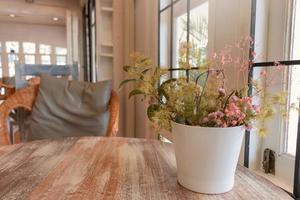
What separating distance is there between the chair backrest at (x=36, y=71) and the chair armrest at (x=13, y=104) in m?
0.57

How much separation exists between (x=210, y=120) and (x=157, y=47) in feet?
4.39

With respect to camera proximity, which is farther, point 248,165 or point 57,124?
point 57,124

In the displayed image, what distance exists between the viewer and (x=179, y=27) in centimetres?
166

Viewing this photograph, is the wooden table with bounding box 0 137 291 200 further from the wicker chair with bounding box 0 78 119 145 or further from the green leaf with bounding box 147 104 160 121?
the wicker chair with bounding box 0 78 119 145

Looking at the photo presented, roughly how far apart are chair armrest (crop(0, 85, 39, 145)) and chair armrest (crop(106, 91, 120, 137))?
51 centimetres

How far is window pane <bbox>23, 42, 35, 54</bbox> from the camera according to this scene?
5869mm

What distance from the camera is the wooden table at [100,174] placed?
0.62 m

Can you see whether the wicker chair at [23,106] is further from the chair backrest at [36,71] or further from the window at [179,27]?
the chair backrest at [36,71]

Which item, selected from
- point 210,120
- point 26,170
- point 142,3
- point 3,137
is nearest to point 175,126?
point 210,120

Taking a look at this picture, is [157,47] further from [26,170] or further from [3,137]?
[26,170]

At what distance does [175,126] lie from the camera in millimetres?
624

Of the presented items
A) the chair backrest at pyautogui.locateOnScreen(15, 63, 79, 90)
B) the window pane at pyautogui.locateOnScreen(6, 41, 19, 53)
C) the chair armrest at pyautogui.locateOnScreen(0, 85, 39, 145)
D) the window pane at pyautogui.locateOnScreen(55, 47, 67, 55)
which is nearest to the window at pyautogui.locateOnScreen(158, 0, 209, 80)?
the chair armrest at pyautogui.locateOnScreen(0, 85, 39, 145)

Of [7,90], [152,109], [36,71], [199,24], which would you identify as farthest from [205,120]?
[7,90]

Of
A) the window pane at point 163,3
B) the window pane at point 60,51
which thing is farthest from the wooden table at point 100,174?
the window pane at point 60,51
